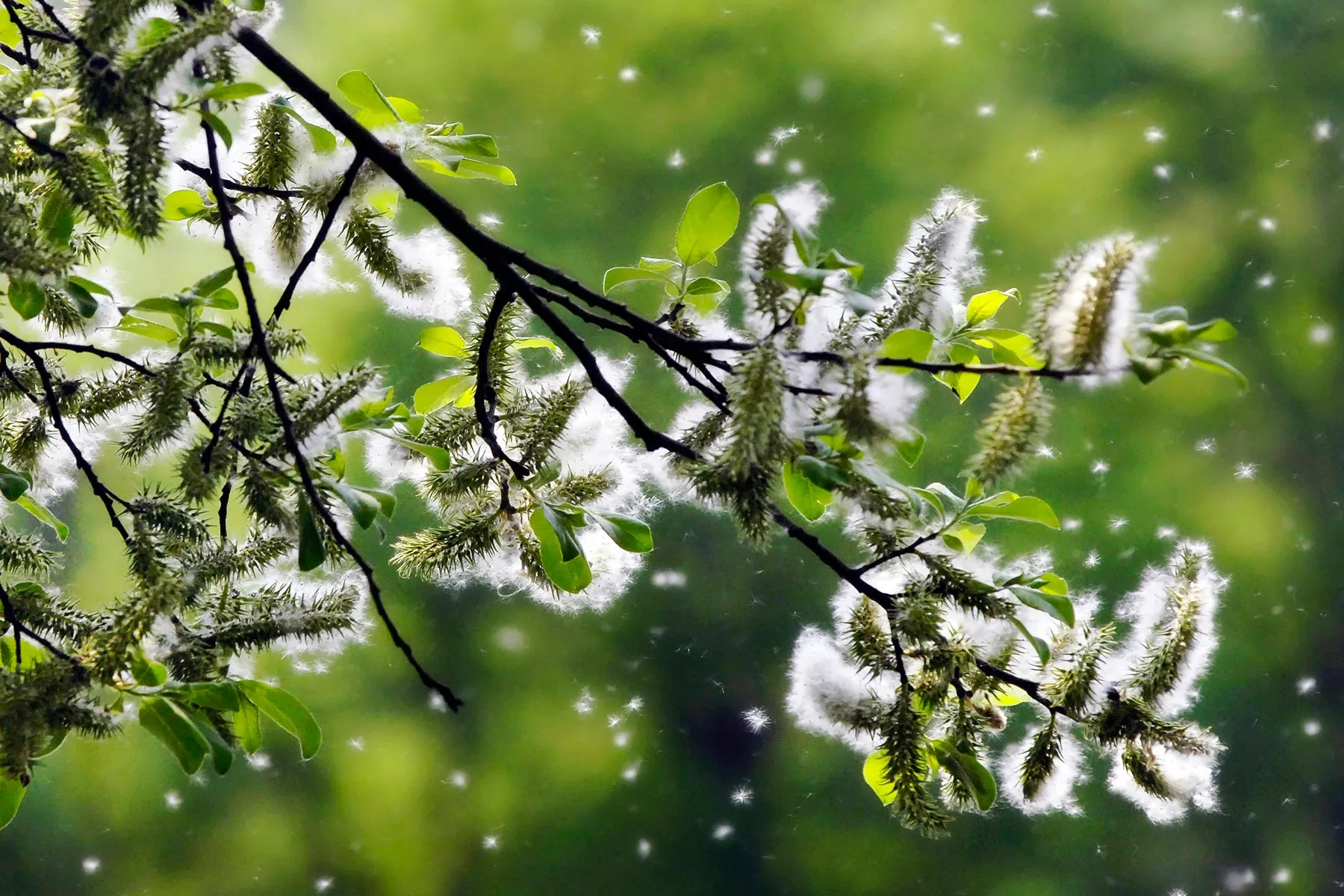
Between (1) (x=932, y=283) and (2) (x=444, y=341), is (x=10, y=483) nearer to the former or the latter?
(2) (x=444, y=341)

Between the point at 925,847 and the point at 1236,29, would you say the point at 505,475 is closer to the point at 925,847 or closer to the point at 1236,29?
the point at 925,847

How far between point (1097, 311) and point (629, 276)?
0.85 feet

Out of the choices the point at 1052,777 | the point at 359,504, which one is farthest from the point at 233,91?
the point at 1052,777

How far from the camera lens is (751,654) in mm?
1174

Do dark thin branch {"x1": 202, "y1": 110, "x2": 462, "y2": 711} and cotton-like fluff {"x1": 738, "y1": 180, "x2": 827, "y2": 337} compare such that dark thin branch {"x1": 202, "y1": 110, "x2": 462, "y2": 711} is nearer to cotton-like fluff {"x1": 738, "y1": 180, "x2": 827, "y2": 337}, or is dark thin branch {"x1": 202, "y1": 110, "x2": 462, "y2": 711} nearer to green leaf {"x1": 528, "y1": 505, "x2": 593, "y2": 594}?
green leaf {"x1": 528, "y1": 505, "x2": 593, "y2": 594}

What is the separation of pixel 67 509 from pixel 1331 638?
64.9 inches

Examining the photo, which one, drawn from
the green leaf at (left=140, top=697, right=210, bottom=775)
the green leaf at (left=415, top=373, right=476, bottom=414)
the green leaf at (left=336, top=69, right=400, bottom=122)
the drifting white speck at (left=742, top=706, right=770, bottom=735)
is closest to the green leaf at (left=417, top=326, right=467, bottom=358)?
the green leaf at (left=415, top=373, right=476, bottom=414)

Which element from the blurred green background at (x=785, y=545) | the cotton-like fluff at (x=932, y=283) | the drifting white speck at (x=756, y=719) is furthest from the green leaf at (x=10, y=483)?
the drifting white speck at (x=756, y=719)

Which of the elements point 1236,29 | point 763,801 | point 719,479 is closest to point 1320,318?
point 1236,29

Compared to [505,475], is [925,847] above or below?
above

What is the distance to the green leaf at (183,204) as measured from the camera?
0.50 metres

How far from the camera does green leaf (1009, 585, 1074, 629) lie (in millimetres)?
404

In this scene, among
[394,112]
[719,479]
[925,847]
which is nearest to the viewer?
[719,479]

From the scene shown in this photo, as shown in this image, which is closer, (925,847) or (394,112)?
(394,112)
